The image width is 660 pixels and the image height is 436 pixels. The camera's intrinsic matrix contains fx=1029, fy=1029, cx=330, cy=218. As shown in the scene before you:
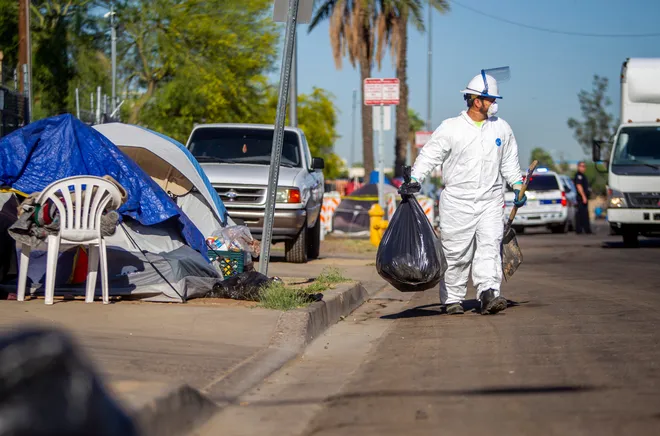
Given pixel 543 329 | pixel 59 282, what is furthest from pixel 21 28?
pixel 543 329

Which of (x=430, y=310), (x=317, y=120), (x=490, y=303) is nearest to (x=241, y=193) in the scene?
(x=430, y=310)

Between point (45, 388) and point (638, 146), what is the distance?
1843 centimetres

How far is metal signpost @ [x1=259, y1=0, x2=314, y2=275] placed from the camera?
30.4 ft

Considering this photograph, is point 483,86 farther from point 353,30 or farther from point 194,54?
point 194,54

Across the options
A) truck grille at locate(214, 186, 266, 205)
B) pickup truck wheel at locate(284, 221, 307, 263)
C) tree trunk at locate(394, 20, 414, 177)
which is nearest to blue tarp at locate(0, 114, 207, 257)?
truck grille at locate(214, 186, 266, 205)

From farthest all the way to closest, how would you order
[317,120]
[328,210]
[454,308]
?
[317,120], [328,210], [454,308]

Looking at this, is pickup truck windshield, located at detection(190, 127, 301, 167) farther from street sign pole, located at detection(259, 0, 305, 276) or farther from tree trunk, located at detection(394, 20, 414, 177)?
tree trunk, located at detection(394, 20, 414, 177)

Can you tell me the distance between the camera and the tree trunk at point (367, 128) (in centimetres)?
3281

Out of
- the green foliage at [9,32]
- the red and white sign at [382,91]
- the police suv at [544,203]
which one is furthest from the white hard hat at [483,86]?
the green foliage at [9,32]

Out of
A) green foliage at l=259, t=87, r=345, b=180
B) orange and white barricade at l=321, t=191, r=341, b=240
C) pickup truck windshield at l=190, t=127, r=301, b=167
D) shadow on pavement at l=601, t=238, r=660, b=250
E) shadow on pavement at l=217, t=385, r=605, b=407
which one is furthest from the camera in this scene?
green foliage at l=259, t=87, r=345, b=180

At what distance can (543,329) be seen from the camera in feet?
25.2

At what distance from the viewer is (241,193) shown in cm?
1429

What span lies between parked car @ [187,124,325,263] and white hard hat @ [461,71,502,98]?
559 cm

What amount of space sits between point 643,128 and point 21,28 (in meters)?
14.8
